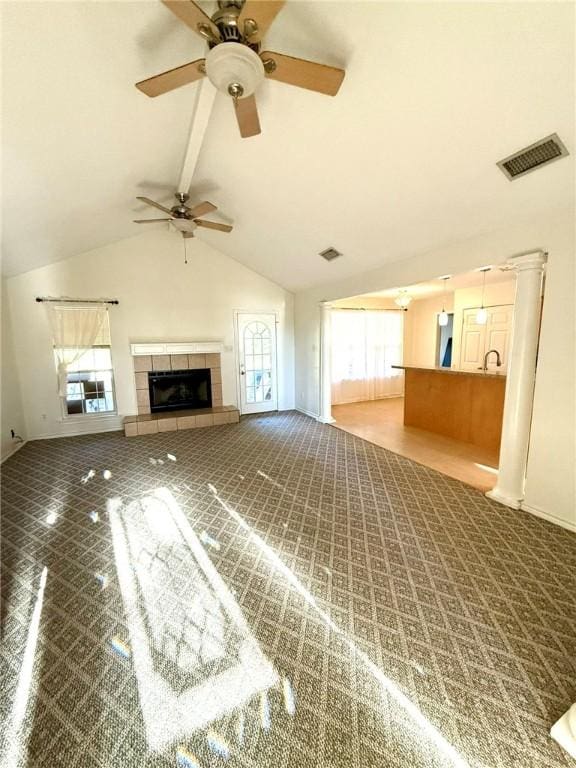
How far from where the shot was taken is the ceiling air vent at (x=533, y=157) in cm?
204

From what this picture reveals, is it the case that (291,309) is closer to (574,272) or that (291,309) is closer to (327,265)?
(327,265)

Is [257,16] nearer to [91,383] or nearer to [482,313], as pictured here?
[482,313]

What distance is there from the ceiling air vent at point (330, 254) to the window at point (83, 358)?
3.59m

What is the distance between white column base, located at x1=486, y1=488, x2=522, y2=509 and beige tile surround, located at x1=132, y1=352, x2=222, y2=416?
14.9 feet

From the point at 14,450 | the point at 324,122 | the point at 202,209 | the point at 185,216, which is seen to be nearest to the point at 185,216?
the point at 185,216

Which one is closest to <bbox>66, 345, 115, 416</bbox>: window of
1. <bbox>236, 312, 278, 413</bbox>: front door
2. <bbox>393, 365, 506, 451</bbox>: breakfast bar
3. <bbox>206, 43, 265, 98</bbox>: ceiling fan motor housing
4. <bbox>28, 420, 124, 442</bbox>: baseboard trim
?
<bbox>28, 420, 124, 442</bbox>: baseboard trim

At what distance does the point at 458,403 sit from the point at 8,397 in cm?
646

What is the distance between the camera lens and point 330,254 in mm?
4371

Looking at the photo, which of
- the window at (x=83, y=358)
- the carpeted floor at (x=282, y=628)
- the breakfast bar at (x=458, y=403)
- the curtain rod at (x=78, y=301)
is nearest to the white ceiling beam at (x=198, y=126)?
the curtain rod at (x=78, y=301)

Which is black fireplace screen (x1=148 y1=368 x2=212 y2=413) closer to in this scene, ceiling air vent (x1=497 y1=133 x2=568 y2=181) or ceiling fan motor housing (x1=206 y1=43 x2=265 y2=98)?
ceiling fan motor housing (x1=206 y1=43 x2=265 y2=98)

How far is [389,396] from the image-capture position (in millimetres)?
7898

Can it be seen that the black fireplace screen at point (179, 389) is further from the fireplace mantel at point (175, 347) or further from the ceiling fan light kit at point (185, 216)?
the ceiling fan light kit at point (185, 216)

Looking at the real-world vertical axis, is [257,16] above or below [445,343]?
above

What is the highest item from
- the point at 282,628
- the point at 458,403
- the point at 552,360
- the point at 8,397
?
the point at 552,360
